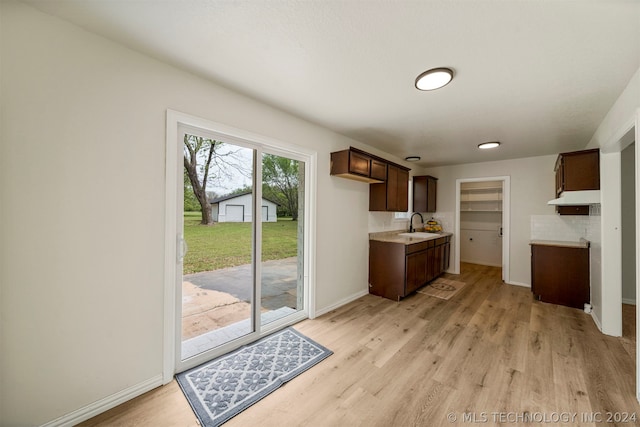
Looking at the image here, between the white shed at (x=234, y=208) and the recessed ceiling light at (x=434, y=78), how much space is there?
1.81m

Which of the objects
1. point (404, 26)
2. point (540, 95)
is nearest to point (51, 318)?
point (404, 26)

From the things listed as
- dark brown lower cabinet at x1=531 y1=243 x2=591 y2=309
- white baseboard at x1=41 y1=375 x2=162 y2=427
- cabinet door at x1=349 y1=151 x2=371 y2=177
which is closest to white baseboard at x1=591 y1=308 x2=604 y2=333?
dark brown lower cabinet at x1=531 y1=243 x2=591 y2=309

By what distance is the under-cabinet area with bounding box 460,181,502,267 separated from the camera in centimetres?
598

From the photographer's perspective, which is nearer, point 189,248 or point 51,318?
point 51,318

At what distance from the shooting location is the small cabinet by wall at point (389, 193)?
3.80 m

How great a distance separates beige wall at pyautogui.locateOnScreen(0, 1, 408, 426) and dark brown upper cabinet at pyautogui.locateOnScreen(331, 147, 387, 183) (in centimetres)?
174

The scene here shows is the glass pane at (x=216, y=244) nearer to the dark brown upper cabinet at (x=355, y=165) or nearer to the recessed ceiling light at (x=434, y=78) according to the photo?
the dark brown upper cabinet at (x=355, y=165)

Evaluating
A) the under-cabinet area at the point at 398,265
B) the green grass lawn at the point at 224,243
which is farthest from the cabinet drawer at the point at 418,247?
A: the green grass lawn at the point at 224,243

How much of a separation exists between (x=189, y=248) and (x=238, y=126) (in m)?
1.19

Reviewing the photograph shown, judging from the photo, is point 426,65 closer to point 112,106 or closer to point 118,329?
point 112,106

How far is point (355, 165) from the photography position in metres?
3.15

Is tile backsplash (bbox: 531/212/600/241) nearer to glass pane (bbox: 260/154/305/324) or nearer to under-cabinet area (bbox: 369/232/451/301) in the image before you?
under-cabinet area (bbox: 369/232/451/301)

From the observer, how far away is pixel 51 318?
138 cm

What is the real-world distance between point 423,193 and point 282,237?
12.0ft
